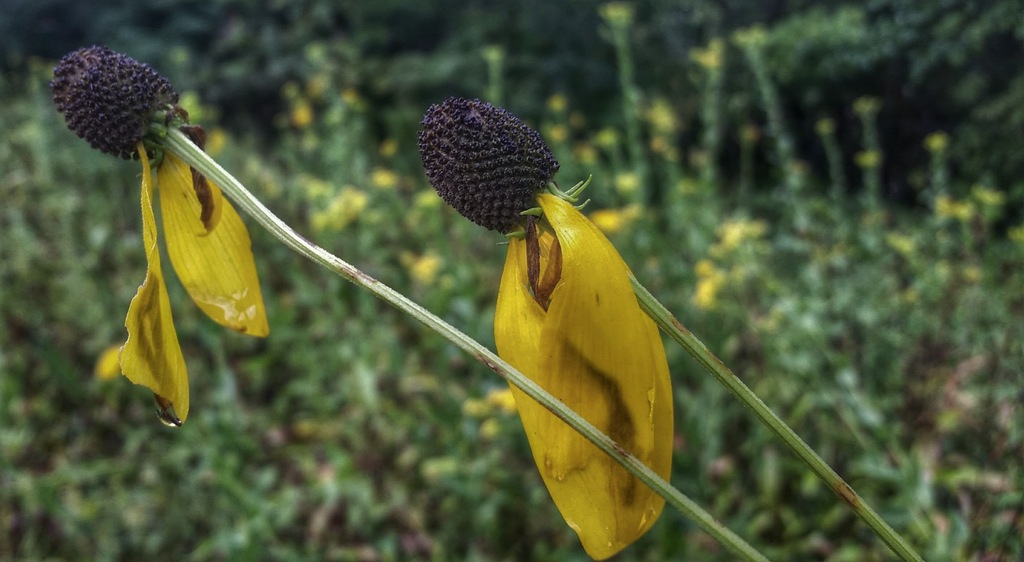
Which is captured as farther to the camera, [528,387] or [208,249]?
[208,249]

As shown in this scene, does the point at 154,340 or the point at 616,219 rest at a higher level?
the point at 154,340

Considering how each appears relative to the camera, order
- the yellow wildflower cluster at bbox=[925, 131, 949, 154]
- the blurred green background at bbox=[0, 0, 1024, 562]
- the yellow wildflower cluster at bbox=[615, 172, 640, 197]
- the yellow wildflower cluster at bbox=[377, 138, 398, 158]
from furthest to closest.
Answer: the yellow wildflower cluster at bbox=[377, 138, 398, 158]
the yellow wildflower cluster at bbox=[615, 172, 640, 197]
the yellow wildflower cluster at bbox=[925, 131, 949, 154]
the blurred green background at bbox=[0, 0, 1024, 562]

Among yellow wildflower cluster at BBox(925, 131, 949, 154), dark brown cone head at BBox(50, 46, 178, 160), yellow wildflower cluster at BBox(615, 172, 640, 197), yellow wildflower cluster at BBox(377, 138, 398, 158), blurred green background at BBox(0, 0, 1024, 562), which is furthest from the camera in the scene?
yellow wildflower cluster at BBox(377, 138, 398, 158)

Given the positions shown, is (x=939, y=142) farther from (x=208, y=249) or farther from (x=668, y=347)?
(x=208, y=249)

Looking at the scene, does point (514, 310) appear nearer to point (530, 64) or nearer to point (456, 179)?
point (456, 179)

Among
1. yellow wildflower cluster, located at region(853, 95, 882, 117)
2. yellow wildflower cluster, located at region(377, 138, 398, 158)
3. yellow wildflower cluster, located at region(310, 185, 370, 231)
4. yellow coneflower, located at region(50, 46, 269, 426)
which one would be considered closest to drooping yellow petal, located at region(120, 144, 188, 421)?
yellow coneflower, located at region(50, 46, 269, 426)

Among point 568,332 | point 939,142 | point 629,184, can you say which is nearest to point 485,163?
point 568,332

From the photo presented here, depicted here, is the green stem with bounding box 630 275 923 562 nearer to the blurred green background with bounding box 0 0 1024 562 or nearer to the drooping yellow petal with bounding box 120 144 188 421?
the drooping yellow petal with bounding box 120 144 188 421
